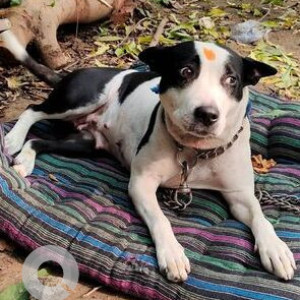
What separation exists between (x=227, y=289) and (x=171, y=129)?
3.07ft

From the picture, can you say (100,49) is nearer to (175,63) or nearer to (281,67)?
(281,67)

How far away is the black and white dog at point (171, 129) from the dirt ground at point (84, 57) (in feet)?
2.08

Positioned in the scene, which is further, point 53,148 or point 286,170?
point 53,148

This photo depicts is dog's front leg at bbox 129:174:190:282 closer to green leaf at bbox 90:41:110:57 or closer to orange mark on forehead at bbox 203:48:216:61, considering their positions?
orange mark on forehead at bbox 203:48:216:61

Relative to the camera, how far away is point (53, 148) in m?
4.30

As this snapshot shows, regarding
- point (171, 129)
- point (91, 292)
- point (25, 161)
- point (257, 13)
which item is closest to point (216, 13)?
point (257, 13)

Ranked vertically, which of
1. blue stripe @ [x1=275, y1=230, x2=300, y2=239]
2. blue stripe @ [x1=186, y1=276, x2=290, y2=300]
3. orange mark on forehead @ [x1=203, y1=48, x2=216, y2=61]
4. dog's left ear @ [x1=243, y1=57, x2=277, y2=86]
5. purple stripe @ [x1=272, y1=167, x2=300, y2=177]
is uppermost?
orange mark on forehead @ [x1=203, y1=48, x2=216, y2=61]

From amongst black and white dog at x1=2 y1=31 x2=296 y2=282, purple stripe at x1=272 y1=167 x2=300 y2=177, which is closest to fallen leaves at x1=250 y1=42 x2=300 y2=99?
purple stripe at x1=272 y1=167 x2=300 y2=177

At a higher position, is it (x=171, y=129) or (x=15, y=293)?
(x=171, y=129)

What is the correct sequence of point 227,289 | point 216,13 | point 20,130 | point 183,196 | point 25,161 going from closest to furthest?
1. point 227,289
2. point 183,196
3. point 25,161
4. point 20,130
5. point 216,13

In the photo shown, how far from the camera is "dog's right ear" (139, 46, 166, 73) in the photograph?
11.3 ft

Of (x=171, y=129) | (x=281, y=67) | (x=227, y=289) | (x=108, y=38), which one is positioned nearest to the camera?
(x=227, y=289)

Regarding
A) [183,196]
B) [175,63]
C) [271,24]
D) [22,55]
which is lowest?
[271,24]

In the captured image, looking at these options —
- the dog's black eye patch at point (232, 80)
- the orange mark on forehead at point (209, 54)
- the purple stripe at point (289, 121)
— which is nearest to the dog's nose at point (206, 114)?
the dog's black eye patch at point (232, 80)
